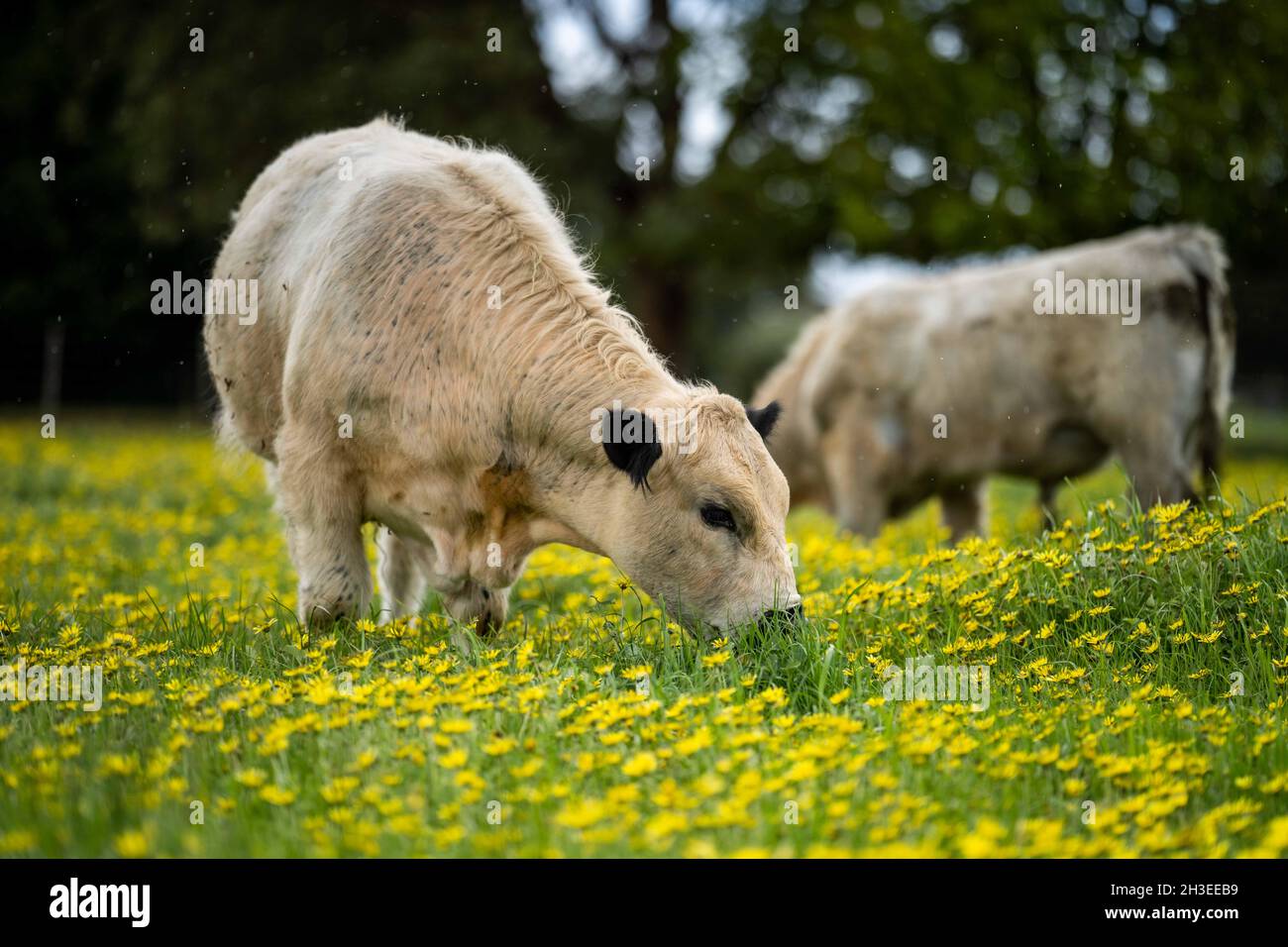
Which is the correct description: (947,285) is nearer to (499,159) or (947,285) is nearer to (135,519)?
(499,159)

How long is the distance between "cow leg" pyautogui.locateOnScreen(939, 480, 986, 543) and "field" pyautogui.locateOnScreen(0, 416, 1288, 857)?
373 centimetres

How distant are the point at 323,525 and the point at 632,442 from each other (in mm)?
1672

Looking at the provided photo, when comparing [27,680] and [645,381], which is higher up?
[645,381]

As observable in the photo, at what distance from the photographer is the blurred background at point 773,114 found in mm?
17938

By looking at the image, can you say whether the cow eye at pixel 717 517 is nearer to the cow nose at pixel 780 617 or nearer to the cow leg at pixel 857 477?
the cow nose at pixel 780 617


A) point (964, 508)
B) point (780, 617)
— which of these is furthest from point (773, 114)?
point (780, 617)

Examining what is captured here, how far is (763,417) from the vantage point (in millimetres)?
5312

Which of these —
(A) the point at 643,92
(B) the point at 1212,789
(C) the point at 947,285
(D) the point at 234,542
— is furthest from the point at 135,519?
(A) the point at 643,92

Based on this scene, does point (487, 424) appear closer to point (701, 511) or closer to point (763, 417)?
point (701, 511)

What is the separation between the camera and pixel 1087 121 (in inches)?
720

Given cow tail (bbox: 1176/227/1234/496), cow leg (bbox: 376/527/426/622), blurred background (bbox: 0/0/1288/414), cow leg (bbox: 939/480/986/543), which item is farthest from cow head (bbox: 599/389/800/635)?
blurred background (bbox: 0/0/1288/414)

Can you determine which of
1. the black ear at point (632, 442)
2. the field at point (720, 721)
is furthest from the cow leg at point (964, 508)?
the black ear at point (632, 442)

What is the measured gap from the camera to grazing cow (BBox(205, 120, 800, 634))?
15.9 feet
